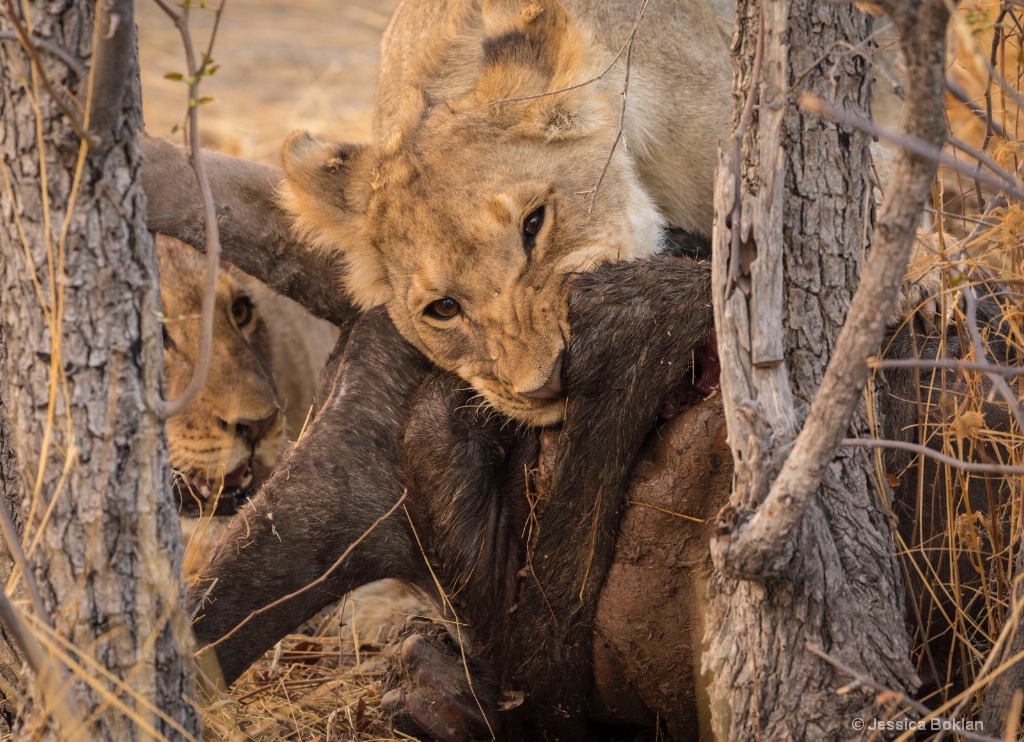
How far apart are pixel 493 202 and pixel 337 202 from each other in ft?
1.78

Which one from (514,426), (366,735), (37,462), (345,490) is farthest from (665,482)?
A: (37,462)

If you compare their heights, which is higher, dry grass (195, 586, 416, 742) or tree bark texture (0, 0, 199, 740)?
tree bark texture (0, 0, 199, 740)

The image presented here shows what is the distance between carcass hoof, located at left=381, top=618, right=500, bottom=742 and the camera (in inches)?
101

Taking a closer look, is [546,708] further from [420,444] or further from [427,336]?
[427,336]

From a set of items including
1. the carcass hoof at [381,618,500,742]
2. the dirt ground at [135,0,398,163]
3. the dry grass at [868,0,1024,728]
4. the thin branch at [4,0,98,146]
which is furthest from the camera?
the dirt ground at [135,0,398,163]

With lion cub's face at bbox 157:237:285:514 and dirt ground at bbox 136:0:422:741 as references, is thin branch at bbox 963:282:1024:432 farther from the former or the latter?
lion cub's face at bbox 157:237:285:514

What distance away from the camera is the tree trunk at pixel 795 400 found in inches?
68.4

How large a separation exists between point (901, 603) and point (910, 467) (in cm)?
36

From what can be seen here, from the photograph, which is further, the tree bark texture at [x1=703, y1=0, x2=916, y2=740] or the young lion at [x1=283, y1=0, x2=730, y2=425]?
the young lion at [x1=283, y1=0, x2=730, y2=425]

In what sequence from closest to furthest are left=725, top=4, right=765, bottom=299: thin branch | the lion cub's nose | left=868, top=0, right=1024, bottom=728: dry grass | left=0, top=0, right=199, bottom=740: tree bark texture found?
left=0, top=0, right=199, bottom=740: tree bark texture < left=725, top=4, right=765, bottom=299: thin branch < left=868, top=0, right=1024, bottom=728: dry grass < the lion cub's nose

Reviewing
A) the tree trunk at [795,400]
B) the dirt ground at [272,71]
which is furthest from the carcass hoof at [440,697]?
the dirt ground at [272,71]

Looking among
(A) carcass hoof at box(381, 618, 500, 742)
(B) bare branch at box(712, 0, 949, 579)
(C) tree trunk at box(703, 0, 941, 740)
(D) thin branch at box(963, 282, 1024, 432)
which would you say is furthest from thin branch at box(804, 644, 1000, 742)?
(A) carcass hoof at box(381, 618, 500, 742)

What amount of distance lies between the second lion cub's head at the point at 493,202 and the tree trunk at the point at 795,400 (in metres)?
0.58

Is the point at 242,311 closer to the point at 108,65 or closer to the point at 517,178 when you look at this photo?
the point at 517,178
